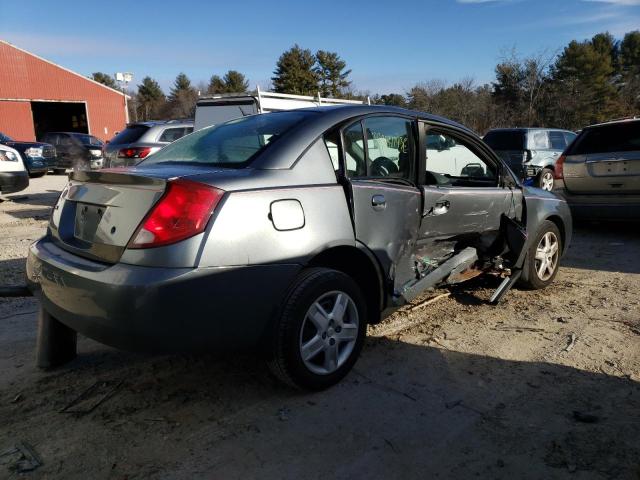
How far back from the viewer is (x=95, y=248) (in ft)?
8.43

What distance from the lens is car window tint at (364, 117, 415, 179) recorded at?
3.30 metres

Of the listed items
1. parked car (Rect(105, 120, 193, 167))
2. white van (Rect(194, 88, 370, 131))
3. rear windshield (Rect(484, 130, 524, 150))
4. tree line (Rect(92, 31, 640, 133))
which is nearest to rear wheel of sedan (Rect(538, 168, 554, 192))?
rear windshield (Rect(484, 130, 524, 150))

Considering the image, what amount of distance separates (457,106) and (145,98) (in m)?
57.3

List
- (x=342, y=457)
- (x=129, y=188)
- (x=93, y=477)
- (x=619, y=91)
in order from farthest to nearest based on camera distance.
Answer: (x=619, y=91) < (x=129, y=188) < (x=342, y=457) < (x=93, y=477)

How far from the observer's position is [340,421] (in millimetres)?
2625

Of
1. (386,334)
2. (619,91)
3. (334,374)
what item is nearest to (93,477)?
(334,374)

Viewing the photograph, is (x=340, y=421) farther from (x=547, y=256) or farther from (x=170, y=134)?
(x=170, y=134)

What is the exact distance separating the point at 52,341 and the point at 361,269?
6.42 feet

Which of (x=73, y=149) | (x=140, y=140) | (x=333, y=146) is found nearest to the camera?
(x=333, y=146)

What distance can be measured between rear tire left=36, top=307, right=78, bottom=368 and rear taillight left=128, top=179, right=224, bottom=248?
1114 millimetres

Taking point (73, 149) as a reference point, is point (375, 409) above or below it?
below

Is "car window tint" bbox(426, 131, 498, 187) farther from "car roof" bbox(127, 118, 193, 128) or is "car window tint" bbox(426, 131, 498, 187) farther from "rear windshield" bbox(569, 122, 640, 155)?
"car roof" bbox(127, 118, 193, 128)

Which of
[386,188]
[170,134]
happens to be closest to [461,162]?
[386,188]

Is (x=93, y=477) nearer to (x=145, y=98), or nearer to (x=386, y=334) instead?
(x=386, y=334)
